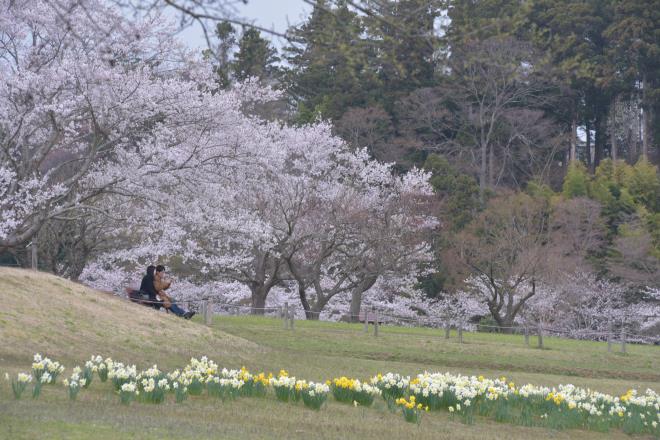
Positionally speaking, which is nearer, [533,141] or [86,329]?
[86,329]

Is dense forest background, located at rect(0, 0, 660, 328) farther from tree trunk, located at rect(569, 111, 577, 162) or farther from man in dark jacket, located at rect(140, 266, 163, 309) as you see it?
man in dark jacket, located at rect(140, 266, 163, 309)

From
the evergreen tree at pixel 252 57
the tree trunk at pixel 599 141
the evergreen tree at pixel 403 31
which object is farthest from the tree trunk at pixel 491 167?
the evergreen tree at pixel 403 31

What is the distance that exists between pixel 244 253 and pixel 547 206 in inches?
537

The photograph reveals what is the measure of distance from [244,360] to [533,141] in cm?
3381

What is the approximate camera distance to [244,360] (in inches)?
723

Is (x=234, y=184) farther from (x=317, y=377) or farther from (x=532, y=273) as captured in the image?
(x=532, y=273)

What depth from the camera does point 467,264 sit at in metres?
37.1

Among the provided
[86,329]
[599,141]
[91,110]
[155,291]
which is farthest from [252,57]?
[599,141]

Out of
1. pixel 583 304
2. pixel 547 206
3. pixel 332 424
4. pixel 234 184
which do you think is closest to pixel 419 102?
pixel 547 206

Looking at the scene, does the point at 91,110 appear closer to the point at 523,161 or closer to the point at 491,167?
the point at 491,167

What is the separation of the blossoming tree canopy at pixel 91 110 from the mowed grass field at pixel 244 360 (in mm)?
2000

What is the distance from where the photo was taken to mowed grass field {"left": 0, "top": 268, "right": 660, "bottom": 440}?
9.57m

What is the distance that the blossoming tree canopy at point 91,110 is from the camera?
745 inches

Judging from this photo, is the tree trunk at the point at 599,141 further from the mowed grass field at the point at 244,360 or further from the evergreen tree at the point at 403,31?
the evergreen tree at the point at 403,31
